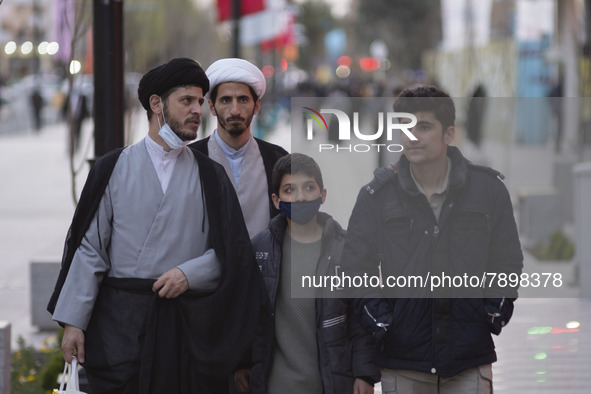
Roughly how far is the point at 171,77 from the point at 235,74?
485 mm

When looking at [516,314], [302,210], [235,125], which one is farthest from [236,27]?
[302,210]

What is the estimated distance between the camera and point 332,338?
434cm

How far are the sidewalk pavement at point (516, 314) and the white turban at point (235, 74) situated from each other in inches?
59.4

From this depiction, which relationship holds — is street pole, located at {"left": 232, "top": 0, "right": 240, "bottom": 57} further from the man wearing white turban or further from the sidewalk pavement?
the man wearing white turban

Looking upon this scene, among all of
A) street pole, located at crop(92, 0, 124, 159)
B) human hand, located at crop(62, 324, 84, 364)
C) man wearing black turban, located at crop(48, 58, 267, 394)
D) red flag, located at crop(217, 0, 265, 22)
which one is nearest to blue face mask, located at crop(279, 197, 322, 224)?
man wearing black turban, located at crop(48, 58, 267, 394)

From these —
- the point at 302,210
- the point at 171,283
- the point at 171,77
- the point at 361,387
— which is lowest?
the point at 361,387

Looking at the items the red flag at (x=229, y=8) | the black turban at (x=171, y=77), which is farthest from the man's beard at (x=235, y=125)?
the red flag at (x=229, y=8)

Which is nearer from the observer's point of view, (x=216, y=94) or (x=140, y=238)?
(x=140, y=238)

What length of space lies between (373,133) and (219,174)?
0.66 m

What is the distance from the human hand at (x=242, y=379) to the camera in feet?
14.9

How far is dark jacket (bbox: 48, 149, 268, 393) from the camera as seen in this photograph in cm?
434

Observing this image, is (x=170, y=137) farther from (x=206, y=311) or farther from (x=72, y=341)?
(x=72, y=341)

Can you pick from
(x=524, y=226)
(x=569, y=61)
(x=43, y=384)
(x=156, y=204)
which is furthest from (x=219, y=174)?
(x=569, y=61)

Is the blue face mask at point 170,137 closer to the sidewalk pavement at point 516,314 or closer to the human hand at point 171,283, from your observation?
the human hand at point 171,283
